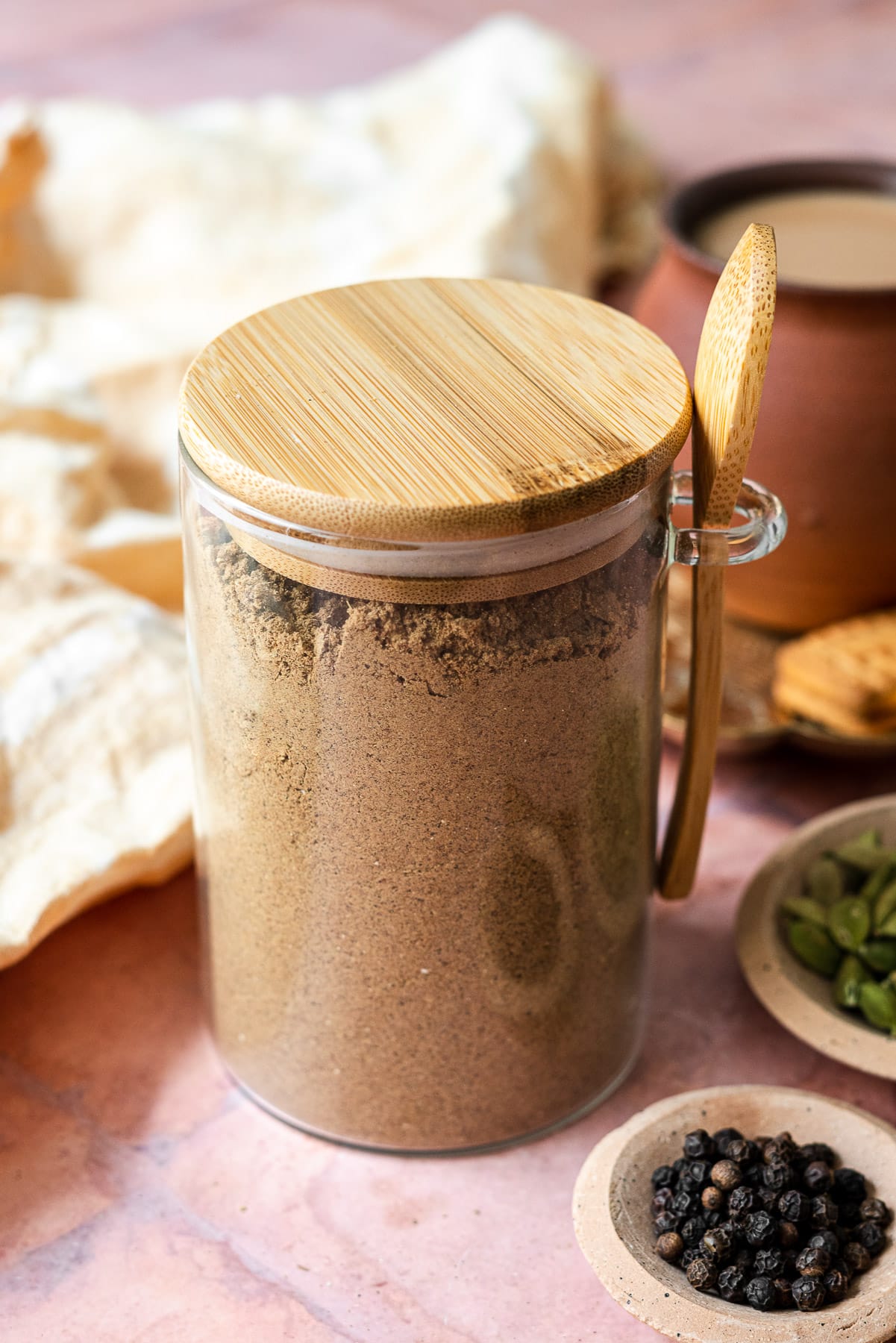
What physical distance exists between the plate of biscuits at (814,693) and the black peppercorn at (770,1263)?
0.27m

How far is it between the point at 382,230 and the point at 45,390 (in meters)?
0.30

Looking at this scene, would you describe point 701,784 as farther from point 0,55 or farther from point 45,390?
point 0,55

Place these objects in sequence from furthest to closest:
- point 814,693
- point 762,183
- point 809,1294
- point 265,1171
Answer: point 762,183, point 814,693, point 265,1171, point 809,1294

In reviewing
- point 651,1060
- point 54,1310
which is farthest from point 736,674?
point 54,1310

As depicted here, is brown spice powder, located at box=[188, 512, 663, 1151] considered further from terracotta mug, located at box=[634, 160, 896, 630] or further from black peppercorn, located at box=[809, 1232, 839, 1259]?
terracotta mug, located at box=[634, 160, 896, 630]

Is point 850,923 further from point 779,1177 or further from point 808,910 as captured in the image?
point 779,1177

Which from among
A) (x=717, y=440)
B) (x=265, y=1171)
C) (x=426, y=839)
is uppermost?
(x=717, y=440)

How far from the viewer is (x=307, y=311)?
1.74ft

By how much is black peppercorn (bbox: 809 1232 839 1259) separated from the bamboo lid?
259 millimetres

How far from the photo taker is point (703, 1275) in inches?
18.9

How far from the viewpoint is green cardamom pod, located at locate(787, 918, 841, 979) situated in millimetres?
609

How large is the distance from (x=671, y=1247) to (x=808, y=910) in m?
0.18

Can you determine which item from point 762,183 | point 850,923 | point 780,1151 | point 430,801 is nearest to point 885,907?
point 850,923

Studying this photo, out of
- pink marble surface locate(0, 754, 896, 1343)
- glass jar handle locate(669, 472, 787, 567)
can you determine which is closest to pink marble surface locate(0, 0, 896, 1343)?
pink marble surface locate(0, 754, 896, 1343)
